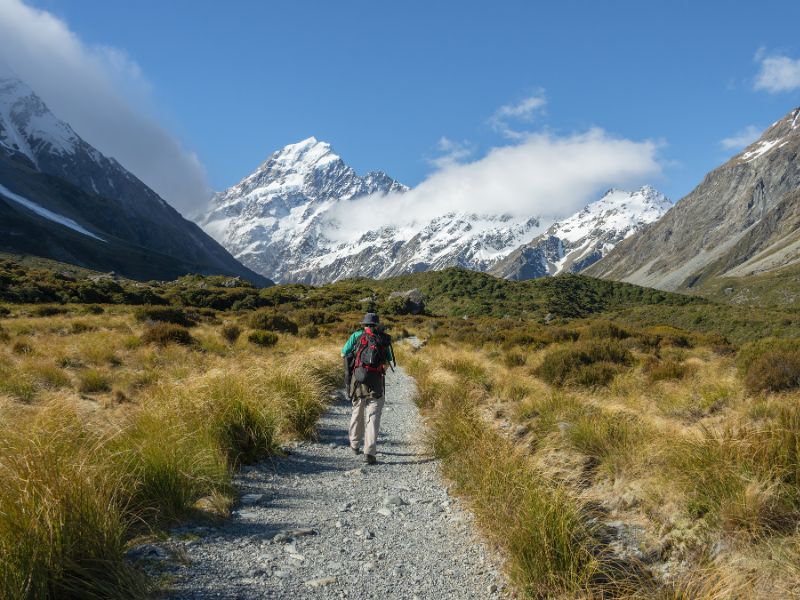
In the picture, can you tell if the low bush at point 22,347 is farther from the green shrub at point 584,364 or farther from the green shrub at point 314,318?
the green shrub at point 314,318

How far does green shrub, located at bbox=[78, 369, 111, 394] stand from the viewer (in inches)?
425

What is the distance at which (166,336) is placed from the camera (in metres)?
17.4

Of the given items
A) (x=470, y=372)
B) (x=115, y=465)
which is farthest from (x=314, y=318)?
(x=115, y=465)

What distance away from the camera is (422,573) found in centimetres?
407

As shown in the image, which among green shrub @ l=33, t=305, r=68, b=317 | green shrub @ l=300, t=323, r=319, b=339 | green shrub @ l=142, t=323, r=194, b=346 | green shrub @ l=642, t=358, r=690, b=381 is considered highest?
green shrub @ l=642, t=358, r=690, b=381

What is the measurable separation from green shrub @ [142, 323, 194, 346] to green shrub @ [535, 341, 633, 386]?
1185 cm

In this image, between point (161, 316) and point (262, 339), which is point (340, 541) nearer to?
point (262, 339)

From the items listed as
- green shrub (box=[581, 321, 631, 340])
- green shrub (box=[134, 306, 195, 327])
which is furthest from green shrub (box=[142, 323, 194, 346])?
green shrub (box=[581, 321, 631, 340])

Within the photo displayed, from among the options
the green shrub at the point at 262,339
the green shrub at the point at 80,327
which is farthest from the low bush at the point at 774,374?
the green shrub at the point at 80,327

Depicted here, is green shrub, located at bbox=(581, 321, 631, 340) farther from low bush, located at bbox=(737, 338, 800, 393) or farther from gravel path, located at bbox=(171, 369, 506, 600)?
gravel path, located at bbox=(171, 369, 506, 600)

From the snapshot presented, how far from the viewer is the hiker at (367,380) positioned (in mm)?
7602

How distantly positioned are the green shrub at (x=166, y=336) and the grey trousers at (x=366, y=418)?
1110 cm

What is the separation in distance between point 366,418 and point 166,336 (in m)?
12.2

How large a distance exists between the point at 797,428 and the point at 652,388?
6647mm
